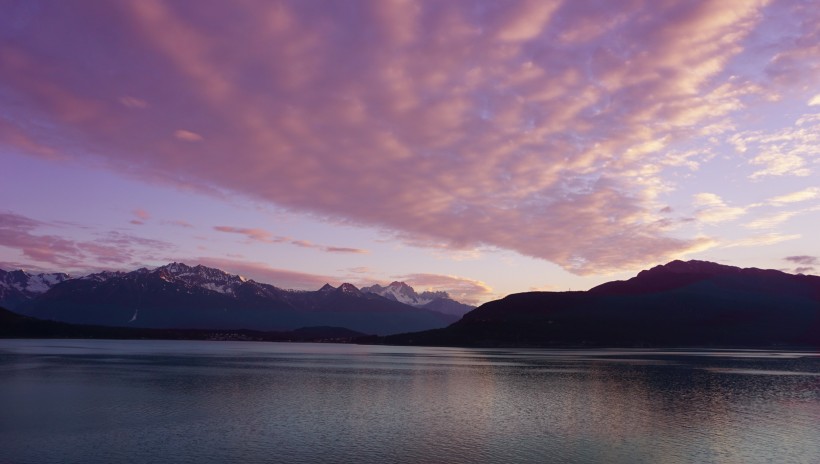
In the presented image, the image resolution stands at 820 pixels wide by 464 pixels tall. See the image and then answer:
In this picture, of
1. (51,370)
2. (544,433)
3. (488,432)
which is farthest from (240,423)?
(51,370)

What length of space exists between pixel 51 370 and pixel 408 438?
386ft

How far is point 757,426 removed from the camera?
221 feet

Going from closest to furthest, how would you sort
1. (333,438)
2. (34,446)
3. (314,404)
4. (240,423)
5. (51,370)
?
(34,446)
(333,438)
(240,423)
(314,404)
(51,370)

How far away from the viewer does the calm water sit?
50.9m

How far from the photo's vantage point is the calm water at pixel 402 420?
50.9m

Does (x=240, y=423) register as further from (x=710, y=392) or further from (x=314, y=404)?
(x=710, y=392)

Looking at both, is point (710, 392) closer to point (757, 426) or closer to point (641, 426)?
point (757, 426)

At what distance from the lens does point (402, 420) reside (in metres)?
68.8

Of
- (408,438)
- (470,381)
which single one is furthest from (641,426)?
(470,381)

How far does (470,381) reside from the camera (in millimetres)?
121500

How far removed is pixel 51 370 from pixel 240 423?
3865 inches

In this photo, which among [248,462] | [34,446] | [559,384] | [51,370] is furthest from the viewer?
[51,370]

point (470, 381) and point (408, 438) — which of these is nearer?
point (408, 438)

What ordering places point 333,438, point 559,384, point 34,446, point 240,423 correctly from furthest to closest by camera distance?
point 559,384, point 240,423, point 333,438, point 34,446
